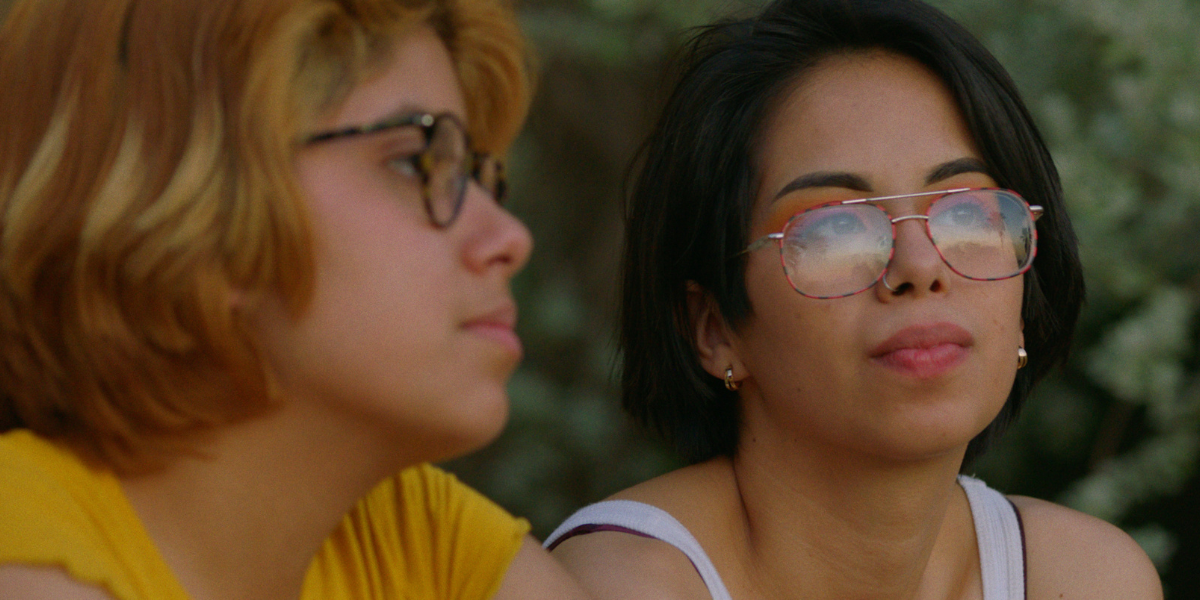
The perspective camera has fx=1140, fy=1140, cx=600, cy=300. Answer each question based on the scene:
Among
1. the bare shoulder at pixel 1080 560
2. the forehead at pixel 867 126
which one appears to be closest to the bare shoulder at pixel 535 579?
the forehead at pixel 867 126

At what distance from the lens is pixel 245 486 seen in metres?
1.31

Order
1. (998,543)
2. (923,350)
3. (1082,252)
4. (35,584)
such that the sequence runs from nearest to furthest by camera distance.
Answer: (35,584) → (923,350) → (998,543) → (1082,252)

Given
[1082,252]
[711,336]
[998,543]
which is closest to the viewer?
[711,336]

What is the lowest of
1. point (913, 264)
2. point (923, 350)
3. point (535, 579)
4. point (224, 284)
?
point (535, 579)

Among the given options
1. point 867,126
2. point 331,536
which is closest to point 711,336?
point 867,126

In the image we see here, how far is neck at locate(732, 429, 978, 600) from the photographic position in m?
1.98

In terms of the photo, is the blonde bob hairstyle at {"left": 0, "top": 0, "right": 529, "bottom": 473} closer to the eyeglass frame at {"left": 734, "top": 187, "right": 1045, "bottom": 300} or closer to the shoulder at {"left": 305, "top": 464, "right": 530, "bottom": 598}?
the shoulder at {"left": 305, "top": 464, "right": 530, "bottom": 598}

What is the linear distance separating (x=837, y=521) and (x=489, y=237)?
39.7 inches

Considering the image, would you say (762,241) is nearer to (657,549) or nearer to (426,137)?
(657,549)

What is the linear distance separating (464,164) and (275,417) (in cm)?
37

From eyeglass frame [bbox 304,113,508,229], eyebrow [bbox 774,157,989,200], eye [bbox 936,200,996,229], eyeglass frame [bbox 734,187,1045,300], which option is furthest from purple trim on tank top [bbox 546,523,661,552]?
eyeglass frame [bbox 304,113,508,229]

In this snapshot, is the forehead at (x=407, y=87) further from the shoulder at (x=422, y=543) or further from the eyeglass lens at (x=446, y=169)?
the shoulder at (x=422, y=543)

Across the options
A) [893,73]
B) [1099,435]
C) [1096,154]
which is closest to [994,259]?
[893,73]

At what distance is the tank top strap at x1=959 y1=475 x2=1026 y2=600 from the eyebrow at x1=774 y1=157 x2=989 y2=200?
75 cm
